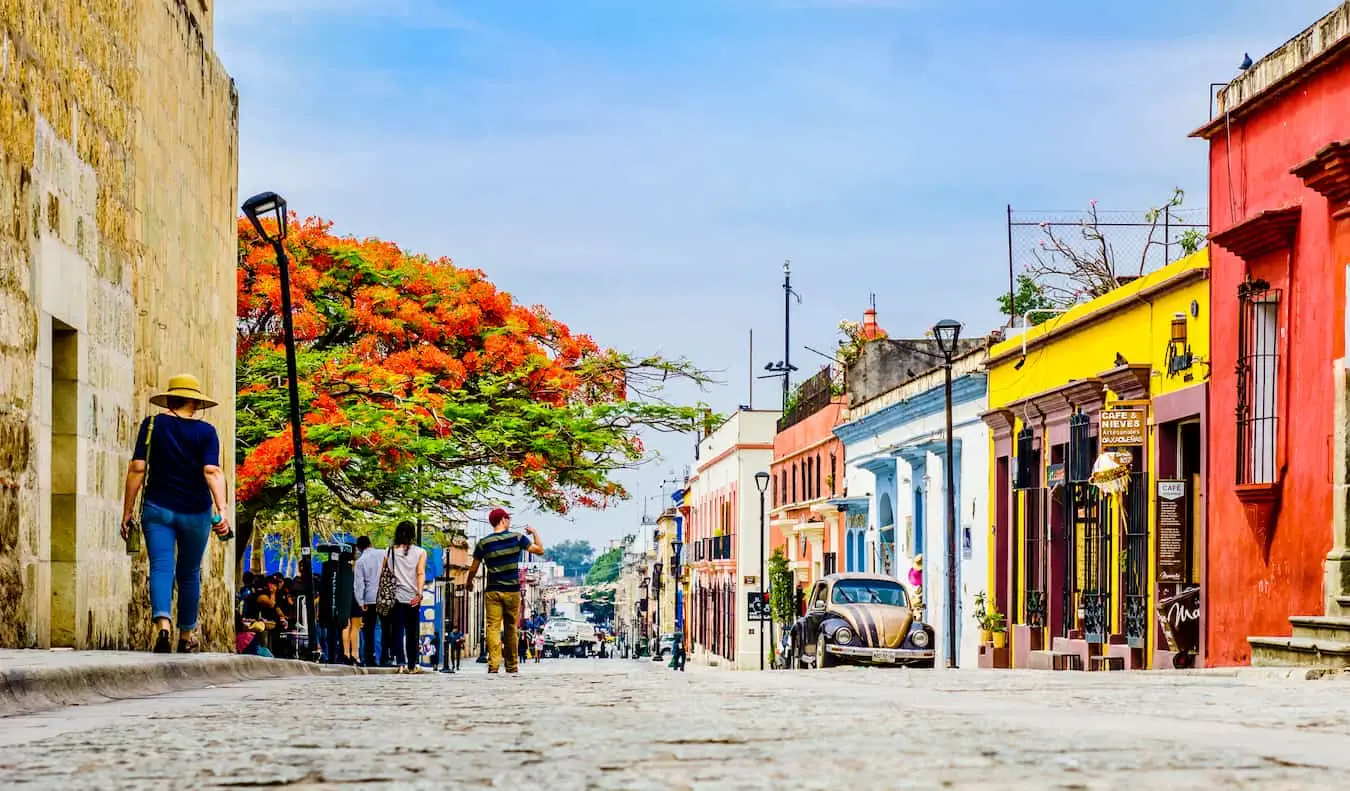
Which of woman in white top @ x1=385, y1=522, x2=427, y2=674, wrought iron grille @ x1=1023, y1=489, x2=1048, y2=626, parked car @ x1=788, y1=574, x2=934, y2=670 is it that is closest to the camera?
woman in white top @ x1=385, y1=522, x2=427, y2=674

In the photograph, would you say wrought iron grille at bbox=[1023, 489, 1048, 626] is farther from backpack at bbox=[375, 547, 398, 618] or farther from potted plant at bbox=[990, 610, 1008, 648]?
backpack at bbox=[375, 547, 398, 618]

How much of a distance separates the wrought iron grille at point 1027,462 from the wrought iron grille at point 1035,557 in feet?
0.48

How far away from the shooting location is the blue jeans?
1102cm

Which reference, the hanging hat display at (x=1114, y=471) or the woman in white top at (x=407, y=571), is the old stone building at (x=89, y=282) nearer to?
the woman in white top at (x=407, y=571)

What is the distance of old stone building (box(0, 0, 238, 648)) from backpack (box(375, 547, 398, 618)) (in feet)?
4.45

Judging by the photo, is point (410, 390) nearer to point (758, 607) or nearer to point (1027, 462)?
point (1027, 462)

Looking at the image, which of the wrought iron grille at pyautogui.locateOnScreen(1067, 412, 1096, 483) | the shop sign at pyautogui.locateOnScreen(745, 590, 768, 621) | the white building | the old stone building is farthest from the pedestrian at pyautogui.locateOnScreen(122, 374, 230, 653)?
the shop sign at pyautogui.locateOnScreen(745, 590, 768, 621)

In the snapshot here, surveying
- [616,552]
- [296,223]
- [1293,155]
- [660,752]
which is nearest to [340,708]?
[660,752]

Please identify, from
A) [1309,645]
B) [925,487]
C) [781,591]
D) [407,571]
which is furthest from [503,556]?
[781,591]

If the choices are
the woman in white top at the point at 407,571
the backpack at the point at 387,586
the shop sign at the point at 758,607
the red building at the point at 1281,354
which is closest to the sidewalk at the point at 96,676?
the woman in white top at the point at 407,571

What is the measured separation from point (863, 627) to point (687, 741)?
20034 millimetres

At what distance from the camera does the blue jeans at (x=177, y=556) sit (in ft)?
36.1

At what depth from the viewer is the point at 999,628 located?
91.7 feet

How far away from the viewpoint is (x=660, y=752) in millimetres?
4863
